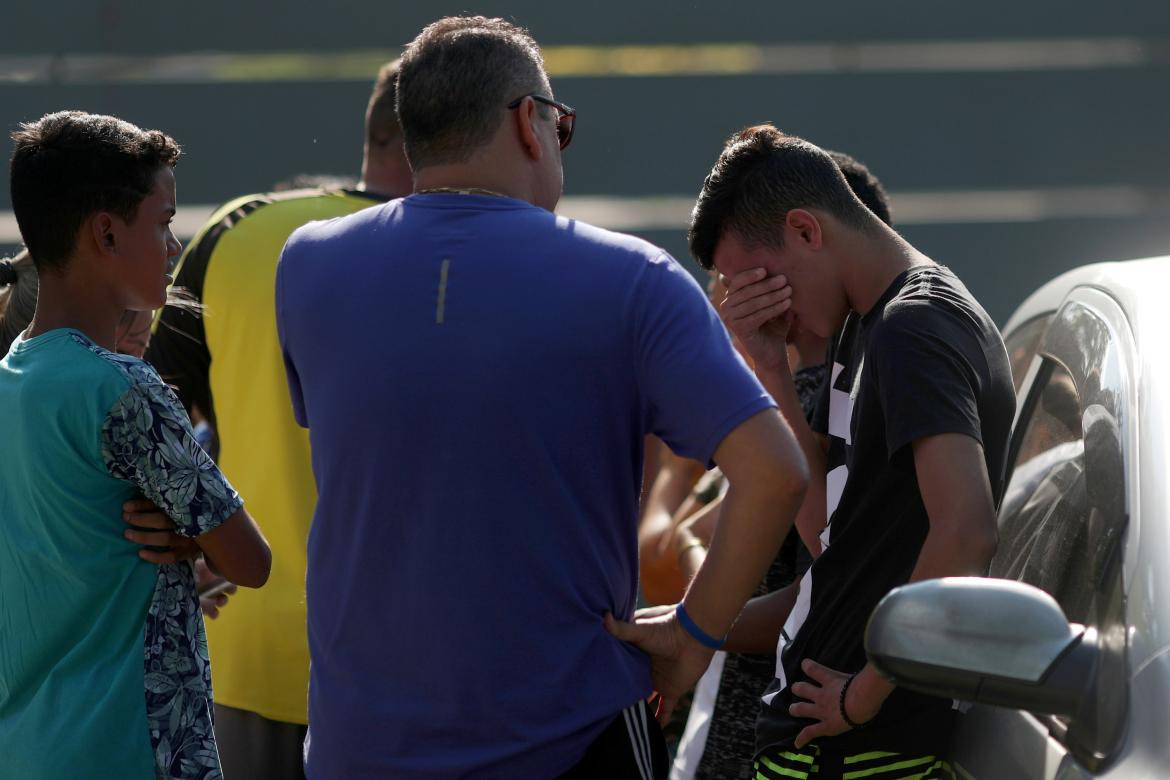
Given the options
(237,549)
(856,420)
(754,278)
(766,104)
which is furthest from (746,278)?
(766,104)

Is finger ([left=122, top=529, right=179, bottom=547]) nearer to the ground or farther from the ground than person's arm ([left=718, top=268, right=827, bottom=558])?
nearer to the ground

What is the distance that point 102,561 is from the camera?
229 centimetres

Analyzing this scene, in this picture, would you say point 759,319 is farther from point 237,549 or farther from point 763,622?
point 237,549

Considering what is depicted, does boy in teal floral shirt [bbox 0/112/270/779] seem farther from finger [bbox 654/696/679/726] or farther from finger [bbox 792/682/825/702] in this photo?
finger [bbox 792/682/825/702]

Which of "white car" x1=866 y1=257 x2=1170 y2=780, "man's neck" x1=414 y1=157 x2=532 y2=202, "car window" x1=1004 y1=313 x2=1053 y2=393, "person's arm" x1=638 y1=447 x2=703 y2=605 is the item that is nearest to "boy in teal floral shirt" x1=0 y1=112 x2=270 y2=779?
"man's neck" x1=414 y1=157 x2=532 y2=202

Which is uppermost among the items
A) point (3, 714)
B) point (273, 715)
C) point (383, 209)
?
point (383, 209)

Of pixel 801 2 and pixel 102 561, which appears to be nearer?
pixel 102 561

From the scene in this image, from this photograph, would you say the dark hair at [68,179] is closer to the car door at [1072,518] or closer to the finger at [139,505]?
the finger at [139,505]

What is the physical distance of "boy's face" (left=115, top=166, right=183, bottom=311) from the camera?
2434 millimetres

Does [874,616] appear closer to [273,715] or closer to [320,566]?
[320,566]

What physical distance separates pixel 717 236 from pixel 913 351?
0.63 m

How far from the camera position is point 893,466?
7.50 ft

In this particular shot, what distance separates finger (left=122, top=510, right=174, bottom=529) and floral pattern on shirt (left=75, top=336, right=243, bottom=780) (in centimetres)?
2

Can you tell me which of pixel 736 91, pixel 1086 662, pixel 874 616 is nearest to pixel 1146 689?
pixel 1086 662
